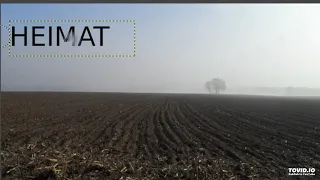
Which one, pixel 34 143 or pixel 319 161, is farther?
pixel 34 143

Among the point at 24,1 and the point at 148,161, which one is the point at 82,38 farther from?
the point at 148,161

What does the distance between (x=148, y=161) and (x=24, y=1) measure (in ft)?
7.57

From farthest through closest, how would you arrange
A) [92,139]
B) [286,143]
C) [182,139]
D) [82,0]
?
[182,139], [92,139], [286,143], [82,0]

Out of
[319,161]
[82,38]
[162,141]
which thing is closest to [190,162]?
[162,141]

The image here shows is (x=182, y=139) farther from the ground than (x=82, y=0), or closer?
closer

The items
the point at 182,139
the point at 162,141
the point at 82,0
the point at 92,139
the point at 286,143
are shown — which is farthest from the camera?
the point at 162,141

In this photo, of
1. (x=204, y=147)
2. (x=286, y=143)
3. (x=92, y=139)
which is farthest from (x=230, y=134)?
(x=92, y=139)

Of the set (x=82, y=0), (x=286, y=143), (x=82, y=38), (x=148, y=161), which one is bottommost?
(x=148, y=161)

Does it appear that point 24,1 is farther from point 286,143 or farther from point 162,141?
point 286,143

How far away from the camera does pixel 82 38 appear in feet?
10.8

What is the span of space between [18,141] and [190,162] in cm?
243

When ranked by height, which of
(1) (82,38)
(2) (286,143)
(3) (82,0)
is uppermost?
(3) (82,0)

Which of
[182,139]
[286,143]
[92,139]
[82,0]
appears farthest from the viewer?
[182,139]

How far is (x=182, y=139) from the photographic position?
4.45 m
